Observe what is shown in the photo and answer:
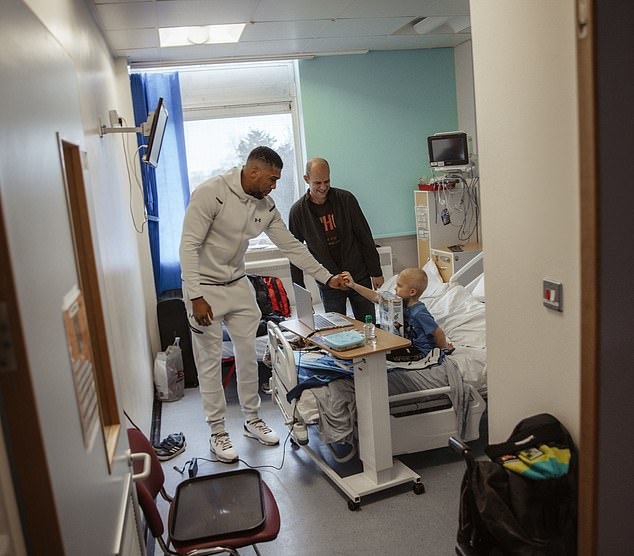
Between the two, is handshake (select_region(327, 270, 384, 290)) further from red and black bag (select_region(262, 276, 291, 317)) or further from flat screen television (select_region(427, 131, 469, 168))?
flat screen television (select_region(427, 131, 469, 168))

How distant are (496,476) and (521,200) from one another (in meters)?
0.84

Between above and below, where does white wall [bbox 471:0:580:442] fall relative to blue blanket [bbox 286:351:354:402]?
above

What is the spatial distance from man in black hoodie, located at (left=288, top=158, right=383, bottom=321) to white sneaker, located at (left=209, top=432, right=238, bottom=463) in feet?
3.73

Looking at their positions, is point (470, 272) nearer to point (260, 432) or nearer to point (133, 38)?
point (260, 432)

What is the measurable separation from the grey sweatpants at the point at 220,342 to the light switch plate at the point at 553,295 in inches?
78.1

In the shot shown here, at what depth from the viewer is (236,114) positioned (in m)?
5.96

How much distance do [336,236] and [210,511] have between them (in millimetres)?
2410

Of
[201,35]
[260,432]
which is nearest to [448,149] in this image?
[201,35]

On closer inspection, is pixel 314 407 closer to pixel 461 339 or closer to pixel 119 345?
pixel 119 345

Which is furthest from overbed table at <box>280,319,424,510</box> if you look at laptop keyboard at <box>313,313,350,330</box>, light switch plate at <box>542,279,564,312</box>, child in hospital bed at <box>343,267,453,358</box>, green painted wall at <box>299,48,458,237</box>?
green painted wall at <box>299,48,458,237</box>

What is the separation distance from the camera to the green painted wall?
5836 mm

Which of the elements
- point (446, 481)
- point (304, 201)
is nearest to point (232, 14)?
point (304, 201)

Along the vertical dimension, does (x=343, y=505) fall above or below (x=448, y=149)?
below

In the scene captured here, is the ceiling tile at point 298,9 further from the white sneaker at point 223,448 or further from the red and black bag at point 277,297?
the white sneaker at point 223,448
